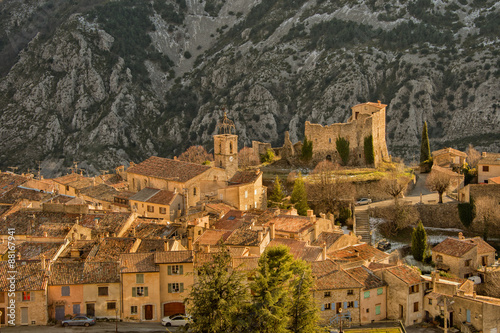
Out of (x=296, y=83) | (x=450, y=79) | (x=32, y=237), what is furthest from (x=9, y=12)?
(x=32, y=237)

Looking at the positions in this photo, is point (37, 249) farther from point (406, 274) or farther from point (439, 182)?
point (439, 182)

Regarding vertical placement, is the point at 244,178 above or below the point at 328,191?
above

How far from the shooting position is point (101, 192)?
75.9 meters

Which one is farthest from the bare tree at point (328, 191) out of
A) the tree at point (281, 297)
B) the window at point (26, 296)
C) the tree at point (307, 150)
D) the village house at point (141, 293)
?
the window at point (26, 296)

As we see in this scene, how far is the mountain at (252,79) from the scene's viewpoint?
128500 millimetres

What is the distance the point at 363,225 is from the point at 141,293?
29.7 m

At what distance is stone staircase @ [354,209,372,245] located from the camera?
65.9m

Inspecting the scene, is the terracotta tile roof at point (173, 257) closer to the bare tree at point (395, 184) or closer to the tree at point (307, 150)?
the bare tree at point (395, 184)

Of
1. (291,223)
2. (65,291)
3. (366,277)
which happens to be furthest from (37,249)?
(366,277)

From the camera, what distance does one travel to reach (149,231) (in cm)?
5694

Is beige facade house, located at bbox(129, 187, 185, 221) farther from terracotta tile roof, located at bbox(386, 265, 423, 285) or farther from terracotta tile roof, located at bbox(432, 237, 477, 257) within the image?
terracotta tile roof, located at bbox(386, 265, 423, 285)

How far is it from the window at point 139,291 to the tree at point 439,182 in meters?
38.2

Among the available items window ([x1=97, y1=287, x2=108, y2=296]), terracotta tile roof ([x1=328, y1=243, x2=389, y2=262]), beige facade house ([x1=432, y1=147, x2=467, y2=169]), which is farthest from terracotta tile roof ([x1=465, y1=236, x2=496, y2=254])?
window ([x1=97, y1=287, x2=108, y2=296])

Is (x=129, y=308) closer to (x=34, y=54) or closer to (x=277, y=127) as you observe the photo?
(x=277, y=127)
